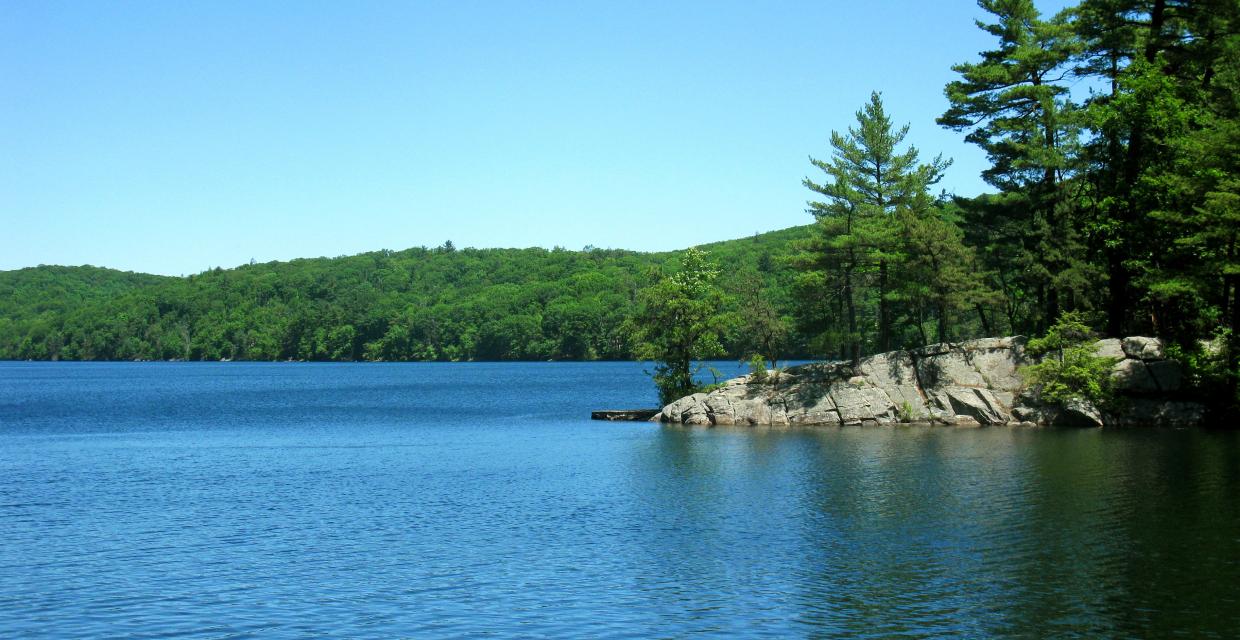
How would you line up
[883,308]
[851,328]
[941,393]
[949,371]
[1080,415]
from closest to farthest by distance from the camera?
1. [1080,415]
2. [941,393]
3. [949,371]
4. [883,308]
5. [851,328]

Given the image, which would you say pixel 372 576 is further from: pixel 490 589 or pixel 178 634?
pixel 178 634

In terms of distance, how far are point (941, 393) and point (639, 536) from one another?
34511 millimetres

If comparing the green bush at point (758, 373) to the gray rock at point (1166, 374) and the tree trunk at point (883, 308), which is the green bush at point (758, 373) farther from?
the gray rock at point (1166, 374)

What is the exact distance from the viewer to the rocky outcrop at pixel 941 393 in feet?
176

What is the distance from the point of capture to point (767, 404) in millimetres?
61562

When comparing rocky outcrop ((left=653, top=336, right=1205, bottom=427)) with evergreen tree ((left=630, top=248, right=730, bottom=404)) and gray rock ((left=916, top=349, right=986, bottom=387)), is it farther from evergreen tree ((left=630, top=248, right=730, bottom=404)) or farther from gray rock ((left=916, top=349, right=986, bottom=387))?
evergreen tree ((left=630, top=248, right=730, bottom=404))

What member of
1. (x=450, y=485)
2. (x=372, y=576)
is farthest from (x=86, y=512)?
(x=372, y=576)

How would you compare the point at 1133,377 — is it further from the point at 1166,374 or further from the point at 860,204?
the point at 860,204

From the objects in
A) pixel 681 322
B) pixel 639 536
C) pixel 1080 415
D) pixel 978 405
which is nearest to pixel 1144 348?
pixel 1080 415

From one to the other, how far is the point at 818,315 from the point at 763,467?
26367 millimetres

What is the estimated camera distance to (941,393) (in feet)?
191

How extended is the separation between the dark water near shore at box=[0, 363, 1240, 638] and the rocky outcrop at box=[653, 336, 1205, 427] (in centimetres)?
273

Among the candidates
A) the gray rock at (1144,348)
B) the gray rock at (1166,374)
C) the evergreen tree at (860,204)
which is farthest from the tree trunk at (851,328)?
the gray rock at (1166,374)

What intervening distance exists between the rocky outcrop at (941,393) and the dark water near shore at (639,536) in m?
2.73
